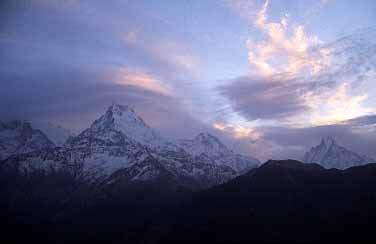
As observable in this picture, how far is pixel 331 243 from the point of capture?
7830 inches

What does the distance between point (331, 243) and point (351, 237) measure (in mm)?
10856

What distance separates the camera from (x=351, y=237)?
199m

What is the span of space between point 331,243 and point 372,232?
21219mm

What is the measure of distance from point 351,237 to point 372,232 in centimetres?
1052

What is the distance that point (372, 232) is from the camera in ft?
647
